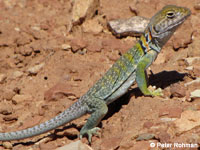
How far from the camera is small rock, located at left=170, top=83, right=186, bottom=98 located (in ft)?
23.3

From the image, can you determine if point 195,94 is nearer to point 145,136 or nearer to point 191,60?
point 145,136

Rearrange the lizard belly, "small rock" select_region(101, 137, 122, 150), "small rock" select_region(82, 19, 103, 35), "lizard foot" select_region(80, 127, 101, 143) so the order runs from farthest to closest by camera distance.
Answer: "small rock" select_region(82, 19, 103, 35) → the lizard belly → "lizard foot" select_region(80, 127, 101, 143) → "small rock" select_region(101, 137, 122, 150)

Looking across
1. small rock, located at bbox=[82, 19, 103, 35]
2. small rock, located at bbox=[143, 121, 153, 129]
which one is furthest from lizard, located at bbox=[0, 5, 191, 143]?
small rock, located at bbox=[82, 19, 103, 35]

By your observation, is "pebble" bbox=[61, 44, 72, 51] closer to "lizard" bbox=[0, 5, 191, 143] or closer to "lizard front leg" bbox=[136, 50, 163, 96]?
"lizard" bbox=[0, 5, 191, 143]

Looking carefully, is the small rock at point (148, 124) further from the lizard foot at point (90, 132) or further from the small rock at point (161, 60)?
the small rock at point (161, 60)

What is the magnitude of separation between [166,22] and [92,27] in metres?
4.33

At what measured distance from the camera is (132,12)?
11.2m

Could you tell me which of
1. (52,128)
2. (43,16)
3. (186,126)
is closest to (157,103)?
(186,126)

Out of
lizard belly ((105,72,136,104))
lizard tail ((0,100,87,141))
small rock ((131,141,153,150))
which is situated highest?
lizard belly ((105,72,136,104))

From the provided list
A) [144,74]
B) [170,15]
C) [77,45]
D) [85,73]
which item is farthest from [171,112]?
[77,45]

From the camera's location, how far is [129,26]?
1041 centimetres

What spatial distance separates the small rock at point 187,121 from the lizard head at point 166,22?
1.89 metres

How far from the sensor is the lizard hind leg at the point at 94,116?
7039 mm

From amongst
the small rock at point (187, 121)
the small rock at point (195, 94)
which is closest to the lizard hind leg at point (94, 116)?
the small rock at point (187, 121)
